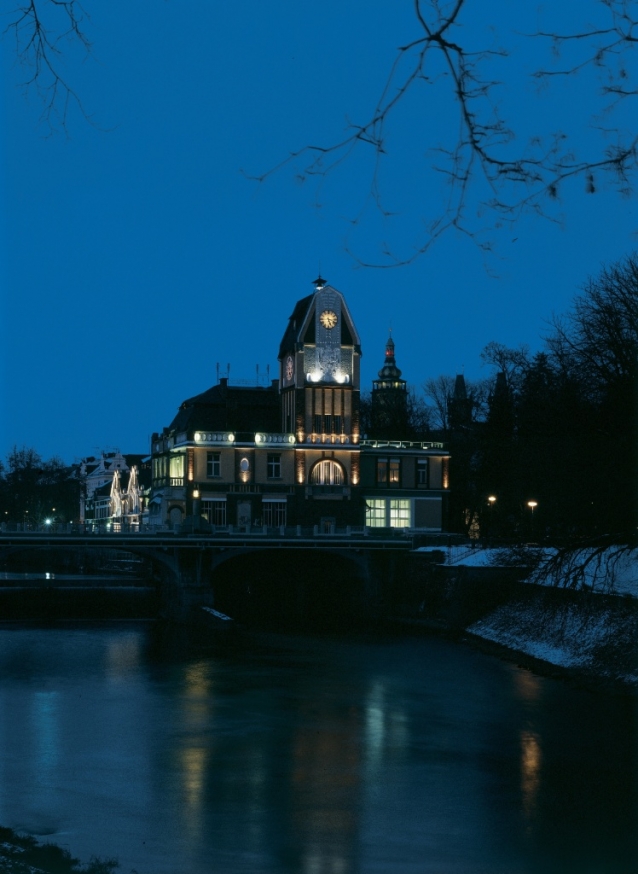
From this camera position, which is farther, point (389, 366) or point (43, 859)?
point (389, 366)

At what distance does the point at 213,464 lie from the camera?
230 ft

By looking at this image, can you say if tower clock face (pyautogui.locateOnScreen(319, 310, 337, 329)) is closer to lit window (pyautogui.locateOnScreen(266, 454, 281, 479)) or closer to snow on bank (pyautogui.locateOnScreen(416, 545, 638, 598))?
lit window (pyautogui.locateOnScreen(266, 454, 281, 479))

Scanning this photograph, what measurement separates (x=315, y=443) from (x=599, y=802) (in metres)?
50.5

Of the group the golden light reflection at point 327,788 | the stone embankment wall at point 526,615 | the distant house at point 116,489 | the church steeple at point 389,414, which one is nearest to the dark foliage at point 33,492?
the distant house at point 116,489

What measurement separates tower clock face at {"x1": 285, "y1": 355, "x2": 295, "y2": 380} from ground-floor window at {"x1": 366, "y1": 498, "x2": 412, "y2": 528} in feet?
32.2

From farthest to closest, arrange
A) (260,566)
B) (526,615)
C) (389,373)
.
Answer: (389,373) < (260,566) < (526,615)

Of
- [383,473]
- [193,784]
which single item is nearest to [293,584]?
Answer: [383,473]

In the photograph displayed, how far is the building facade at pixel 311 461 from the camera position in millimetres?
70250

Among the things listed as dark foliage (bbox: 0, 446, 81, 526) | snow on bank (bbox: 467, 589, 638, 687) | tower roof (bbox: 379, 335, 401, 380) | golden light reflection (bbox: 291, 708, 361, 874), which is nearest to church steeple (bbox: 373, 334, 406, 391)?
tower roof (bbox: 379, 335, 401, 380)

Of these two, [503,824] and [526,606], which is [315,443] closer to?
[526,606]

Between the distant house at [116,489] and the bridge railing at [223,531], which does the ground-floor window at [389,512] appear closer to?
the bridge railing at [223,531]

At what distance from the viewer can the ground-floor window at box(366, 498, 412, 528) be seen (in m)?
73.2

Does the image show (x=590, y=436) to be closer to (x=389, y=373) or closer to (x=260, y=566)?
(x=260, y=566)

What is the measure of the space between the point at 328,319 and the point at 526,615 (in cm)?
3004
